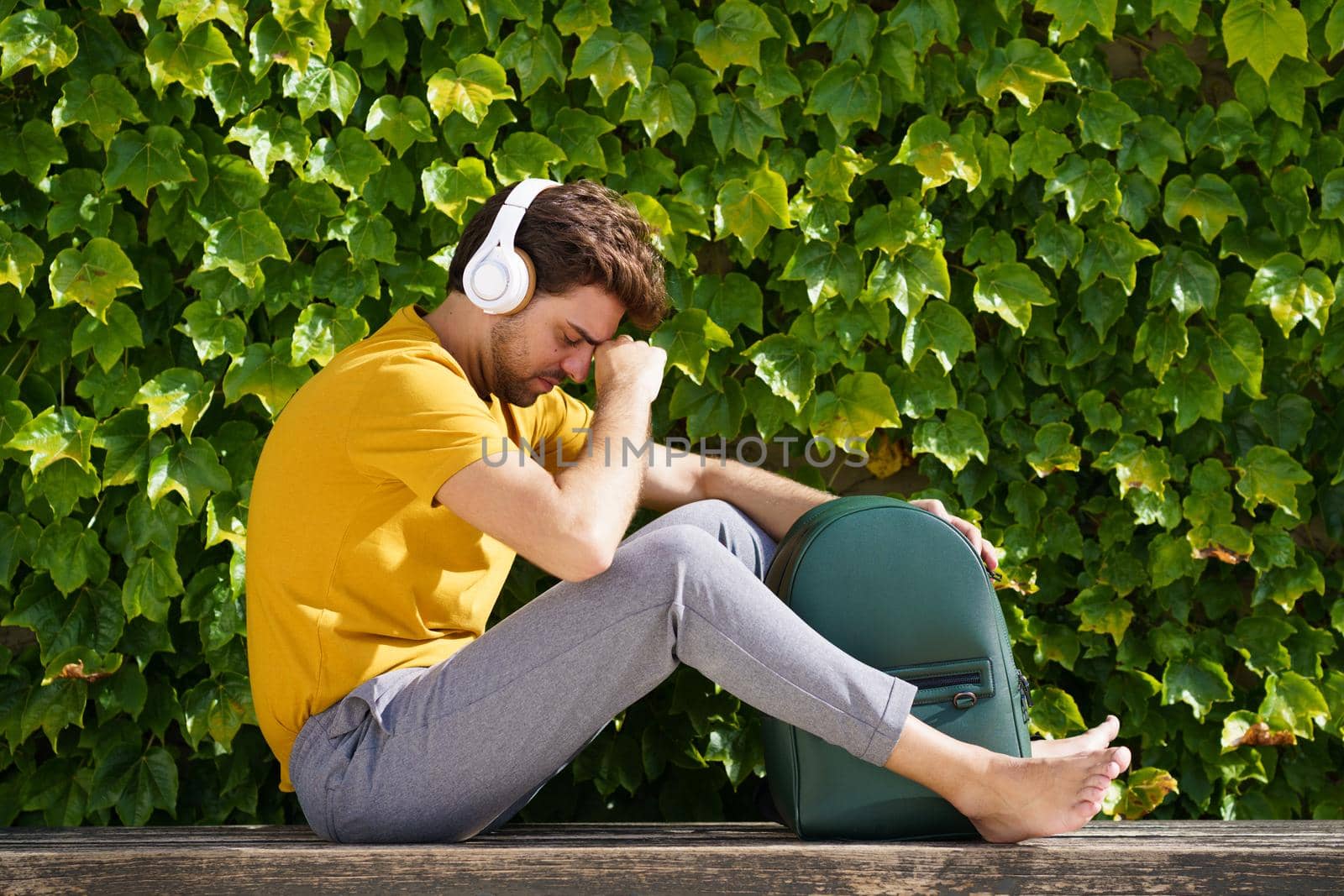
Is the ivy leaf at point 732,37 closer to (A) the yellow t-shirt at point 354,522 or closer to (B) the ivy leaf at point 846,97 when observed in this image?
(B) the ivy leaf at point 846,97

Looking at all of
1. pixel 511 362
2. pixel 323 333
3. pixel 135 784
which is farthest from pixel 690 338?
pixel 135 784

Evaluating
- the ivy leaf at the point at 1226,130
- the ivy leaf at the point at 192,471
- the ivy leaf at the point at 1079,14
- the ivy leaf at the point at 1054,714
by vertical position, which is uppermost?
the ivy leaf at the point at 1079,14

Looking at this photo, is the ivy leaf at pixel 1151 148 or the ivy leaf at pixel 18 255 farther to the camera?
the ivy leaf at pixel 1151 148

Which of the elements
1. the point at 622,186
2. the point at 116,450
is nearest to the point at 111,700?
the point at 116,450

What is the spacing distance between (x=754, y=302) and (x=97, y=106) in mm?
999

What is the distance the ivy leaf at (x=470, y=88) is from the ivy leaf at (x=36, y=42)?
0.51m

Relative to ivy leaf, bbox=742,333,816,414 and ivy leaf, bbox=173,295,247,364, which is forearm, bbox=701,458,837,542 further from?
ivy leaf, bbox=173,295,247,364

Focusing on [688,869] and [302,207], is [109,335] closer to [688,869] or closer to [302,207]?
[302,207]

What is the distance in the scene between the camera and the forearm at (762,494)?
62.1 inches

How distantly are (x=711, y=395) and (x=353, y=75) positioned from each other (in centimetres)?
72

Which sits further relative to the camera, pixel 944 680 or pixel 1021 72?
pixel 1021 72

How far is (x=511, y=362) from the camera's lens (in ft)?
4.67

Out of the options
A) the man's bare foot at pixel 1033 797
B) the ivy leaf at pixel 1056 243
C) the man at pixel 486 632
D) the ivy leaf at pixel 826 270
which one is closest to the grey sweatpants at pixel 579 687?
the man at pixel 486 632

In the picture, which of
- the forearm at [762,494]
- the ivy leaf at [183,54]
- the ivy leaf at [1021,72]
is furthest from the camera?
the ivy leaf at [1021,72]
